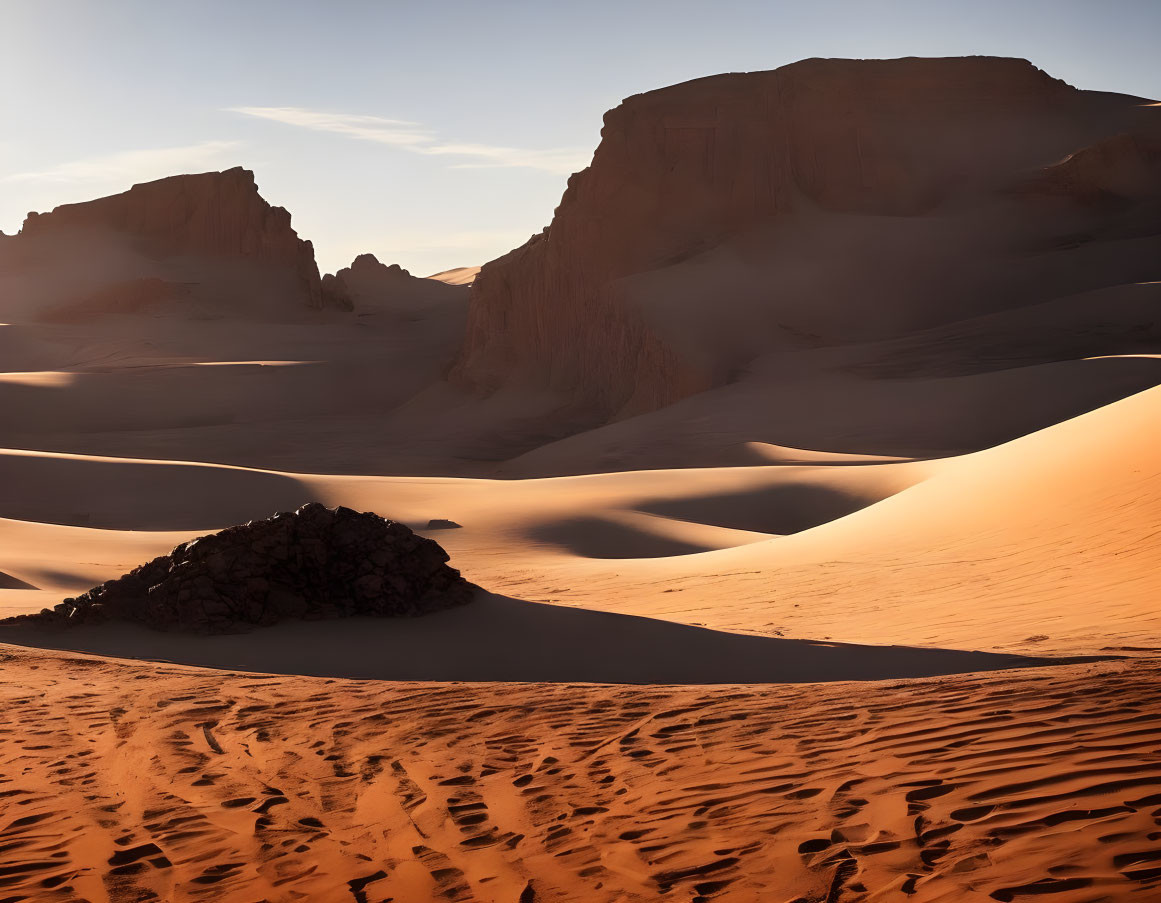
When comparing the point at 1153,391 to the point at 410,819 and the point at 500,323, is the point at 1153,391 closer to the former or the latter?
the point at 410,819

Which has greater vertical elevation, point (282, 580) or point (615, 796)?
point (282, 580)

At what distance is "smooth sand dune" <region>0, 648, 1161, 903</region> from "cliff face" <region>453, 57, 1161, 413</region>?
31.3 meters

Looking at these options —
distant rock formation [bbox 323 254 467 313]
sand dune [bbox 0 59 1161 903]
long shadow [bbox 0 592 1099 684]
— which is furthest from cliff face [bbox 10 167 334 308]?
long shadow [bbox 0 592 1099 684]

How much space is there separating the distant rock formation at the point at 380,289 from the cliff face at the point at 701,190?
25.5 m

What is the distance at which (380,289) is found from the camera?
269 ft

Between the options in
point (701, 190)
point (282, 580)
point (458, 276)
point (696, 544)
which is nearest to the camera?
point (282, 580)

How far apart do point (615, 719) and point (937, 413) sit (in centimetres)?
2346

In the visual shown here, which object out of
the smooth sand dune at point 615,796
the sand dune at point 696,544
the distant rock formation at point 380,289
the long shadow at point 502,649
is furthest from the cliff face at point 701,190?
the smooth sand dune at point 615,796

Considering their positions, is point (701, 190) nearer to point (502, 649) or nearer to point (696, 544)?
→ point (696, 544)

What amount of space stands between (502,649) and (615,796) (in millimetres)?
5093

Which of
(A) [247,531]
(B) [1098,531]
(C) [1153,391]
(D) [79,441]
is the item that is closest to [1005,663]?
(B) [1098,531]

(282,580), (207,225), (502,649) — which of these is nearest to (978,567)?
(502,649)

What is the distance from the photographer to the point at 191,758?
Result: 17.1 ft

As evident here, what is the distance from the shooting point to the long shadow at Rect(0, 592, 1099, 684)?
8469 millimetres
